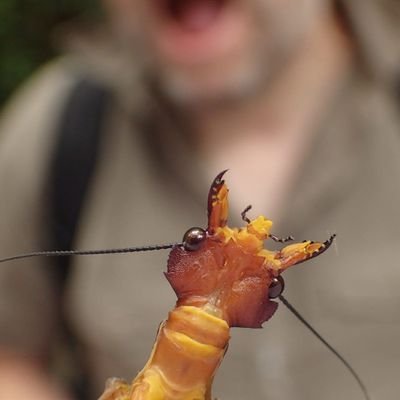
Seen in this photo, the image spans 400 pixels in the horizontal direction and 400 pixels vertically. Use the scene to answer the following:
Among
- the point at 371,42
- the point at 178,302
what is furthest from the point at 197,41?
the point at 178,302

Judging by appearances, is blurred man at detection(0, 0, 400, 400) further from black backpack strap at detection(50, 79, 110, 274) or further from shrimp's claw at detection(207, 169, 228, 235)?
shrimp's claw at detection(207, 169, 228, 235)

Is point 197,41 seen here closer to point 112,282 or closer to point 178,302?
point 112,282

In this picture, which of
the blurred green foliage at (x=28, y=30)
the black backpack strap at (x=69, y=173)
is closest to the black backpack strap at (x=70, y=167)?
the black backpack strap at (x=69, y=173)

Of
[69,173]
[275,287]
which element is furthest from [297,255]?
[69,173]

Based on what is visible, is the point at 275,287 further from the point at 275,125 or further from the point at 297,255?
the point at 275,125

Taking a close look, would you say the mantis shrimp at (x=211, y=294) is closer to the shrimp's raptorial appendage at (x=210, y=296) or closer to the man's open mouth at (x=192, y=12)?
the shrimp's raptorial appendage at (x=210, y=296)
